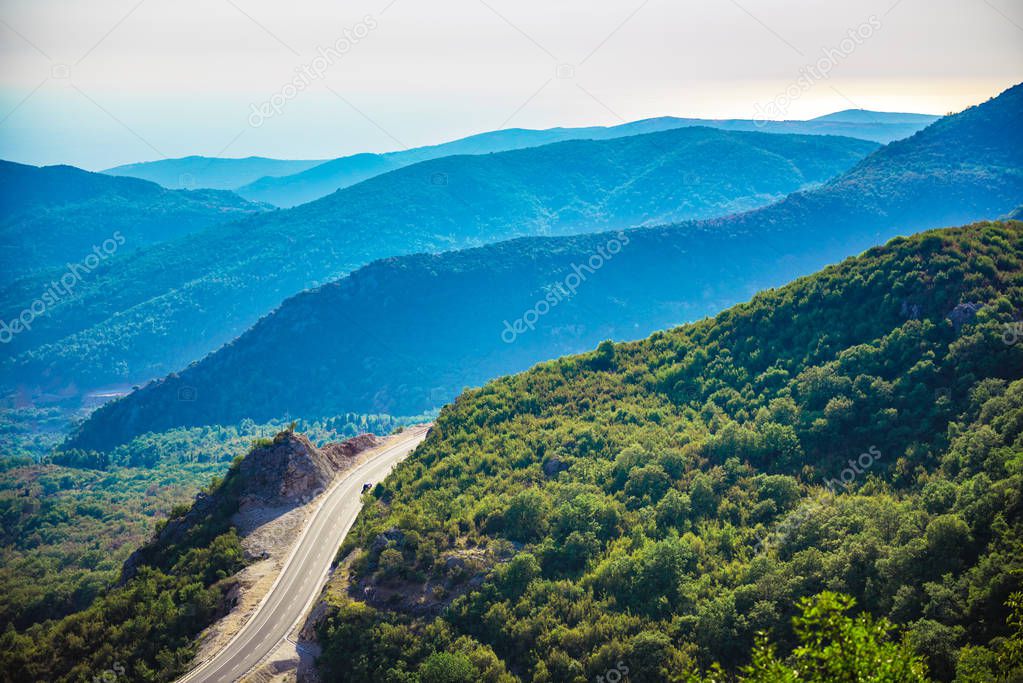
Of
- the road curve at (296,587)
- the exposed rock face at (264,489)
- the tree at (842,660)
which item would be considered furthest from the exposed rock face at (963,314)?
the exposed rock face at (264,489)

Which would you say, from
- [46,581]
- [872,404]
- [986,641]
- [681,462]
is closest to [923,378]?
[872,404]

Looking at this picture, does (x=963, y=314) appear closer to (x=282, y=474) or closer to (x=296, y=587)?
(x=296, y=587)

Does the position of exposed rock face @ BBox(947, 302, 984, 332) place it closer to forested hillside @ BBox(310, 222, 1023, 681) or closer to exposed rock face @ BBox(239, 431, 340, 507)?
forested hillside @ BBox(310, 222, 1023, 681)

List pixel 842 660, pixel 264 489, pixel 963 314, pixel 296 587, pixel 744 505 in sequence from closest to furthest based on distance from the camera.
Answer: pixel 842 660 < pixel 744 505 < pixel 963 314 < pixel 296 587 < pixel 264 489

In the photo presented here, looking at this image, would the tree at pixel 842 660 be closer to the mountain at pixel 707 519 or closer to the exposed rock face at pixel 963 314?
the mountain at pixel 707 519

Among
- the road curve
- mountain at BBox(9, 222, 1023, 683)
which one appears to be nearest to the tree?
mountain at BBox(9, 222, 1023, 683)

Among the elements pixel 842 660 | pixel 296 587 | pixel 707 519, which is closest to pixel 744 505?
pixel 707 519
